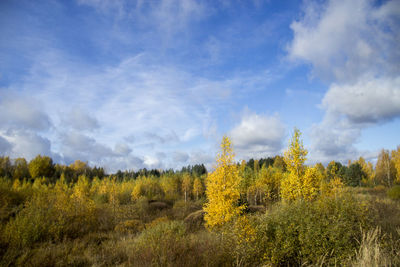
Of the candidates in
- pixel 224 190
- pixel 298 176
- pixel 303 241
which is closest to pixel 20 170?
pixel 224 190

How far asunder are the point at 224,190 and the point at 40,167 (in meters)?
81.2

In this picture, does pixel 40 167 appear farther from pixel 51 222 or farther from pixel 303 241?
pixel 303 241

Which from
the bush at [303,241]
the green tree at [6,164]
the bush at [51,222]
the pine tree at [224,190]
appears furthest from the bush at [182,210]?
the green tree at [6,164]

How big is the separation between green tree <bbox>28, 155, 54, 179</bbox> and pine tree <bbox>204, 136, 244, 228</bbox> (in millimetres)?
78578

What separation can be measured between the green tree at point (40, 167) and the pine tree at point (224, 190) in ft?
258

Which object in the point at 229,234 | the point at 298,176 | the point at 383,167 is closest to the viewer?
the point at 229,234

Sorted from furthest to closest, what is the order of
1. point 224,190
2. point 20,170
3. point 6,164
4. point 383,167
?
point 6,164
point 20,170
point 383,167
point 224,190

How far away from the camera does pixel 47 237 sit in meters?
11.2

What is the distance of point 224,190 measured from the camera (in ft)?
39.3

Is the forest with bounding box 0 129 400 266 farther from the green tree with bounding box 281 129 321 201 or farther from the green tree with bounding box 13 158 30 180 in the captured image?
the green tree with bounding box 13 158 30 180

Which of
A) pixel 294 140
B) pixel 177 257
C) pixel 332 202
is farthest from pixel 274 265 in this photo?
pixel 294 140

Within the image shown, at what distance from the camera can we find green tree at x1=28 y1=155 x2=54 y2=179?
68375 mm

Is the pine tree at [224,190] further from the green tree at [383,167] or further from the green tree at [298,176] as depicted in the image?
the green tree at [383,167]

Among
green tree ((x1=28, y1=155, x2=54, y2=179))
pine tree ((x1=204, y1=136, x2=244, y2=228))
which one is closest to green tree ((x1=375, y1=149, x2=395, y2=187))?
pine tree ((x1=204, y1=136, x2=244, y2=228))
